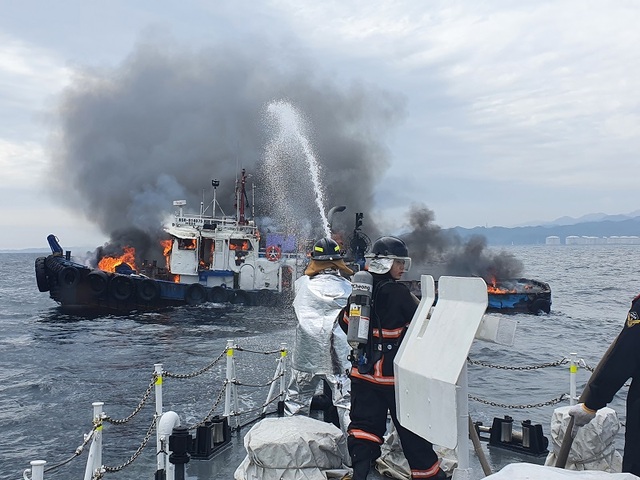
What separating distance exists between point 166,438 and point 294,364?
1428 mm

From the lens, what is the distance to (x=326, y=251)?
223 inches

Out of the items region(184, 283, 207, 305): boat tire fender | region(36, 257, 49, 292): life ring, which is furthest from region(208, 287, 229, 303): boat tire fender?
region(36, 257, 49, 292): life ring

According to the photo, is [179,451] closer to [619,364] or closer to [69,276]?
[619,364]

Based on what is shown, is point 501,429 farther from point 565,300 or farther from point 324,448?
point 565,300

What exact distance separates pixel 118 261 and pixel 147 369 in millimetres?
26699

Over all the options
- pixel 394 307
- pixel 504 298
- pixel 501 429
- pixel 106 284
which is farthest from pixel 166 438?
pixel 504 298

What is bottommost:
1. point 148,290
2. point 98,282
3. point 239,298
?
point 239,298

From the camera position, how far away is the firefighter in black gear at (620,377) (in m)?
3.03

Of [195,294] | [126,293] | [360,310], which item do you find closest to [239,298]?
[195,294]

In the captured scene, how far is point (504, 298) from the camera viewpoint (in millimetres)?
32062

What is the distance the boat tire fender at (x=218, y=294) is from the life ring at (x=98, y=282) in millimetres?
5718

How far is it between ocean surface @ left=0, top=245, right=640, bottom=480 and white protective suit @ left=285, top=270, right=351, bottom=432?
1192 millimetres

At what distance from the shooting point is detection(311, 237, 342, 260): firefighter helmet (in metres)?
5.64

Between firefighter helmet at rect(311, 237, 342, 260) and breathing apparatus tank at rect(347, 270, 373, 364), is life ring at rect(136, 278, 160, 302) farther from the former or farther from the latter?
breathing apparatus tank at rect(347, 270, 373, 364)
